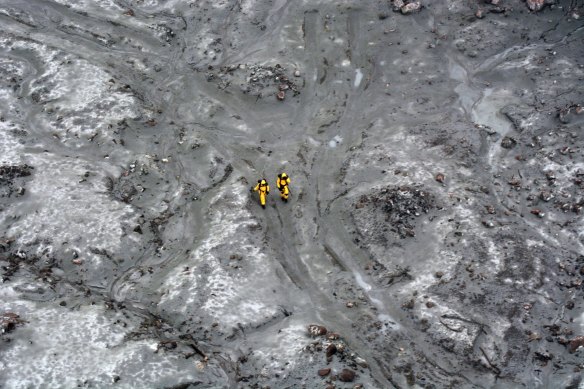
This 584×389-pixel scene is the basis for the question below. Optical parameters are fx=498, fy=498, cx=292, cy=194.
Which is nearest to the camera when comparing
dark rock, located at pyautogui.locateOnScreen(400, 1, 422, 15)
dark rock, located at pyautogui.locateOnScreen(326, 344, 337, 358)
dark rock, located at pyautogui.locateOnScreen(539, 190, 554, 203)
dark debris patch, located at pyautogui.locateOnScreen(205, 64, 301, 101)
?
dark rock, located at pyautogui.locateOnScreen(326, 344, 337, 358)

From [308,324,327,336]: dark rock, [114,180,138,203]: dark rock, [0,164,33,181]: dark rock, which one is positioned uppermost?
[0,164,33,181]: dark rock

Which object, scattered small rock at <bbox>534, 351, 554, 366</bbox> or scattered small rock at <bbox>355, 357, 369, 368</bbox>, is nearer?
scattered small rock at <bbox>355, 357, 369, 368</bbox>

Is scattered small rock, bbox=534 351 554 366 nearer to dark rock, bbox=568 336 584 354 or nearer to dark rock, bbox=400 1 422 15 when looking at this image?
dark rock, bbox=568 336 584 354

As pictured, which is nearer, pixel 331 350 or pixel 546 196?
pixel 331 350

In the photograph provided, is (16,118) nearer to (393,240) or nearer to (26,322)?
(26,322)

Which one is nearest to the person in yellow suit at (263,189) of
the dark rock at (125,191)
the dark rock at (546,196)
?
the dark rock at (125,191)

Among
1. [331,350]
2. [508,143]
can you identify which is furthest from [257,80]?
[331,350]

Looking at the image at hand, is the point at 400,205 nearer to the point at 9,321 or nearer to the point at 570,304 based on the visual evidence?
the point at 570,304

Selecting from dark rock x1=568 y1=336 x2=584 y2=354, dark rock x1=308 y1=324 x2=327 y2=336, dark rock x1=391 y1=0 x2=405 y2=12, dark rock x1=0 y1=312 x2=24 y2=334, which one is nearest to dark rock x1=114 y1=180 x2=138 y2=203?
dark rock x1=0 y1=312 x2=24 y2=334

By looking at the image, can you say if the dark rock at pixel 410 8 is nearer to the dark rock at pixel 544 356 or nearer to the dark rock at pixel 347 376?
the dark rock at pixel 544 356
